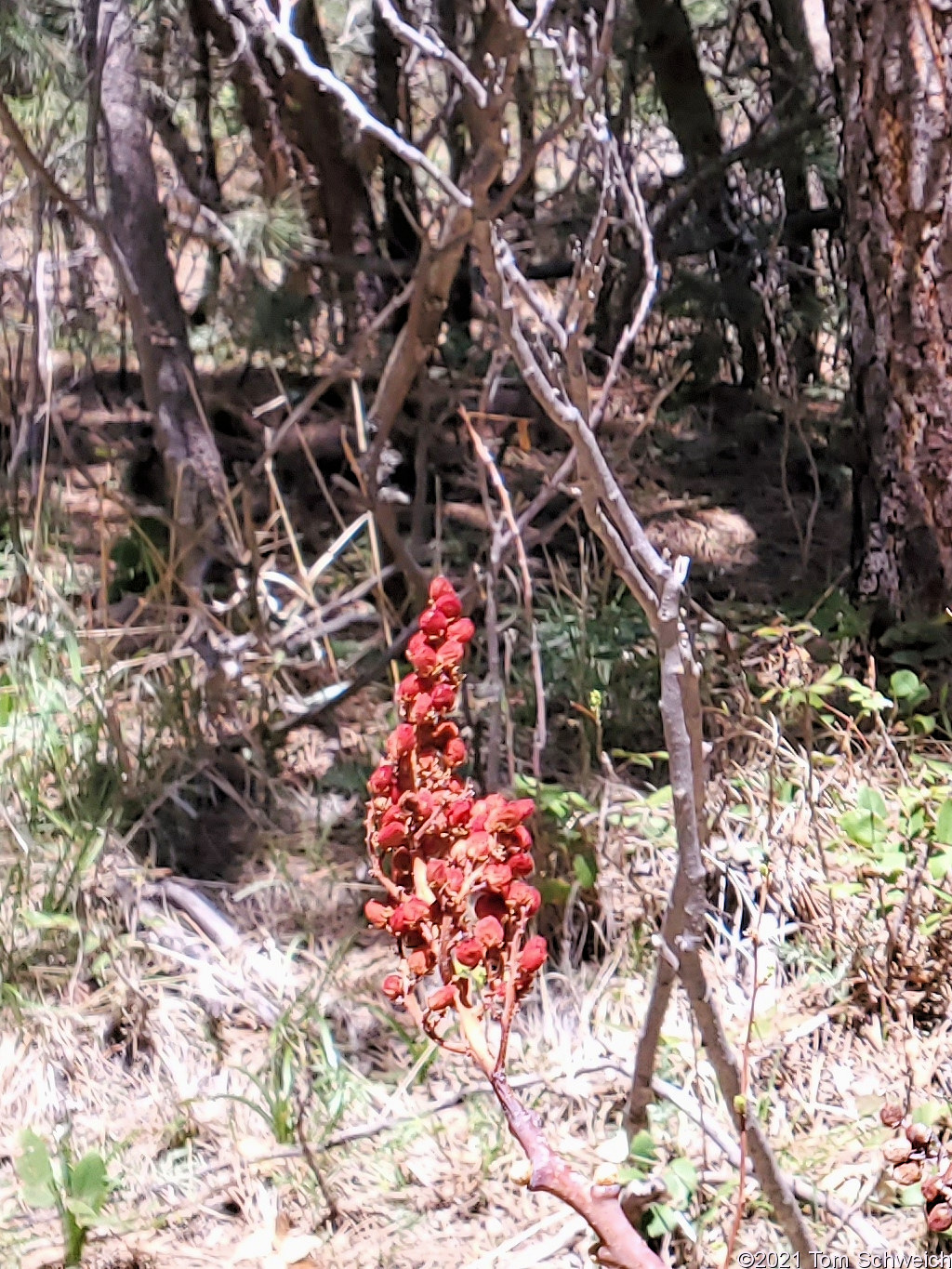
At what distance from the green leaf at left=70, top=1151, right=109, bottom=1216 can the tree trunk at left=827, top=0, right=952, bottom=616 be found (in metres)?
1.64

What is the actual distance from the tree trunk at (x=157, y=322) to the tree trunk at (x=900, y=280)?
1.29 metres

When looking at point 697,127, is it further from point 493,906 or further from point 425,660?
point 493,906

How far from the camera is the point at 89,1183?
1.46 m

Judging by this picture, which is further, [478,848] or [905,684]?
[905,684]

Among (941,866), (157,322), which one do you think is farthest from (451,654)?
(157,322)

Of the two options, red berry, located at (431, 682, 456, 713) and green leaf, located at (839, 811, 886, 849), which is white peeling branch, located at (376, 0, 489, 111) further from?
green leaf, located at (839, 811, 886, 849)

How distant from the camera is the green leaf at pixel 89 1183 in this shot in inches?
57.2

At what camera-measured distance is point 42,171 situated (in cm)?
210

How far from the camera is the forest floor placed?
1492mm

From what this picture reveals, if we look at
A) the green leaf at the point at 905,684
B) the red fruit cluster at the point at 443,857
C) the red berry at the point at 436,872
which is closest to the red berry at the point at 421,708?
the red fruit cluster at the point at 443,857

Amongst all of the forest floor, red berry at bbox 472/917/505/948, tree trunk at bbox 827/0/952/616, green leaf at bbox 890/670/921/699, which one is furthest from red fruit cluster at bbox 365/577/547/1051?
tree trunk at bbox 827/0/952/616

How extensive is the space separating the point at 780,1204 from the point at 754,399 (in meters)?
2.69

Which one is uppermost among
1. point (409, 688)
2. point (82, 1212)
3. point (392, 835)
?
point (409, 688)

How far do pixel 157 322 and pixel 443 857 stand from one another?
1.91m
